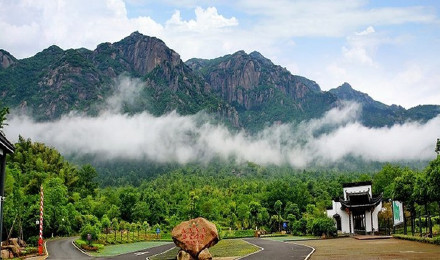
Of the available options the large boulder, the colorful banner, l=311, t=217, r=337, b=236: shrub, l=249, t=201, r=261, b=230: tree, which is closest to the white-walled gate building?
the colorful banner

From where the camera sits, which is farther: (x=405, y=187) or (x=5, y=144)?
(x=405, y=187)

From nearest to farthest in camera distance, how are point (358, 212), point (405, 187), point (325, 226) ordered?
point (405, 187), point (325, 226), point (358, 212)

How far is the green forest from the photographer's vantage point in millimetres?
41750

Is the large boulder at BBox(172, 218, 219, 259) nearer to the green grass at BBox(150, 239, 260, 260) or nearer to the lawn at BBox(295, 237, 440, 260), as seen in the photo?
the green grass at BBox(150, 239, 260, 260)

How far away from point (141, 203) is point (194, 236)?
5340cm

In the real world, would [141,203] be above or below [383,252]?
above

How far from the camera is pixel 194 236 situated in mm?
22609


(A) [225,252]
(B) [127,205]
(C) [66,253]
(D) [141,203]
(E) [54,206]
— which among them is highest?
(E) [54,206]

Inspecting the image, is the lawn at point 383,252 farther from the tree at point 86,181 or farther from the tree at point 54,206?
the tree at point 86,181

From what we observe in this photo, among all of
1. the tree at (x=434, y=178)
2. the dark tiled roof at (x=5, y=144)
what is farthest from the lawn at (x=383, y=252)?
the dark tiled roof at (x=5, y=144)

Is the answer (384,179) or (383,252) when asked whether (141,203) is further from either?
(383,252)

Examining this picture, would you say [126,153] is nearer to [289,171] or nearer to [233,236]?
[289,171]

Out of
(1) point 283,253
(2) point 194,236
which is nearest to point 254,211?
(1) point 283,253

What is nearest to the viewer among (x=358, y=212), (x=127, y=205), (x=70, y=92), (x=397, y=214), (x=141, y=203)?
(x=397, y=214)
